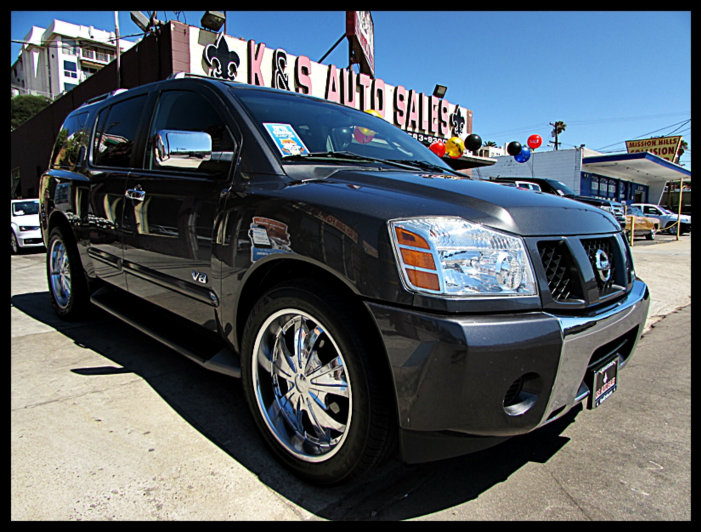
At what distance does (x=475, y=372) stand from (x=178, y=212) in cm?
185

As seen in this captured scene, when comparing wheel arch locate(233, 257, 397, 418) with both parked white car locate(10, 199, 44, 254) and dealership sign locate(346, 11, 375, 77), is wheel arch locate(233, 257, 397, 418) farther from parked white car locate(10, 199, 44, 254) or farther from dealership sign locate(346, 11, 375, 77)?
dealership sign locate(346, 11, 375, 77)

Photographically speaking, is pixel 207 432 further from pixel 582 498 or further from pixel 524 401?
pixel 582 498

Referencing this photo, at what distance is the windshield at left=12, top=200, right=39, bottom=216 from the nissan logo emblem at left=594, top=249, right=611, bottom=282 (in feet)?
47.0

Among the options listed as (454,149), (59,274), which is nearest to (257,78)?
(454,149)

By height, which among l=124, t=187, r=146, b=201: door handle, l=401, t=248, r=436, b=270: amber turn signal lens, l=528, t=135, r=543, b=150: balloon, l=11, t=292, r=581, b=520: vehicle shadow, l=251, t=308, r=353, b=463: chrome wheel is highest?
l=528, t=135, r=543, b=150: balloon

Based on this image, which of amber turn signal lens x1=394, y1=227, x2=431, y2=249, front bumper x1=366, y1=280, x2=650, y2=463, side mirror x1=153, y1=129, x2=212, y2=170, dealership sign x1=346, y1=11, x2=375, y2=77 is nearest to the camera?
front bumper x1=366, y1=280, x2=650, y2=463

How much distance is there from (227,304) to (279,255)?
50 cm

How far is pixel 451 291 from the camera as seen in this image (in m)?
1.58

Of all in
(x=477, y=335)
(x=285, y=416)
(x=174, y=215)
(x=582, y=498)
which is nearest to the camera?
(x=477, y=335)

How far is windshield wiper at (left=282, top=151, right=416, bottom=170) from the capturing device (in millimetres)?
2360

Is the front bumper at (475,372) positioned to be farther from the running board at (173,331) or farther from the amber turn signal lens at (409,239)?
the running board at (173,331)

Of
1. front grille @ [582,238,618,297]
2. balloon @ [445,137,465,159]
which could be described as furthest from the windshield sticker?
balloon @ [445,137,465,159]

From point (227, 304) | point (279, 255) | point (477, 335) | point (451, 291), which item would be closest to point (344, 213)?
point (279, 255)

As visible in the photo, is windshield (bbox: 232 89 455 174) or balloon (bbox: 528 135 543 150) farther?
balloon (bbox: 528 135 543 150)
